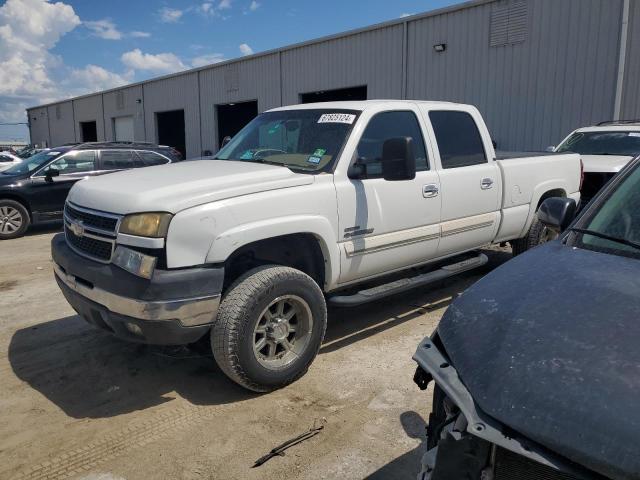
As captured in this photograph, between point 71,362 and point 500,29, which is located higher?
point 500,29

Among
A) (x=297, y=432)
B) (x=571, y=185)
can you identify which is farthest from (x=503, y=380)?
(x=571, y=185)

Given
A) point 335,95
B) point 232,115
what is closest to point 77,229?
point 335,95

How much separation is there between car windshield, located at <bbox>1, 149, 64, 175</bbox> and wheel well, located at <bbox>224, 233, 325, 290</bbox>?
27.9 feet

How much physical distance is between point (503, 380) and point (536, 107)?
1259cm

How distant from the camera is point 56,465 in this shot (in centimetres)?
290

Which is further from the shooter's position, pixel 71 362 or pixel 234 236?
pixel 71 362

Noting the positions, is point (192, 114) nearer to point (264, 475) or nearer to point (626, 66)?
point (626, 66)

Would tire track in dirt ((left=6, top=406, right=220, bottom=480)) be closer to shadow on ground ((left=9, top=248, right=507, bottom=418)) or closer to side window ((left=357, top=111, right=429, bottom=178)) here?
shadow on ground ((left=9, top=248, right=507, bottom=418))

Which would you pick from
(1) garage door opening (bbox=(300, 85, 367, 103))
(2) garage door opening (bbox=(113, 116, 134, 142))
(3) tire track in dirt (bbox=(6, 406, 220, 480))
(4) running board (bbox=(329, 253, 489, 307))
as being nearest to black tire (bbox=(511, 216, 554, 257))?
(4) running board (bbox=(329, 253, 489, 307))

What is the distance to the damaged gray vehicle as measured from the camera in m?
1.41

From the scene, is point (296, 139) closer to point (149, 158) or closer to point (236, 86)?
point (149, 158)

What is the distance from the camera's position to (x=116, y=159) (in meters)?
11.2

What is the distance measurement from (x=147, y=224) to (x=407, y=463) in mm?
2101

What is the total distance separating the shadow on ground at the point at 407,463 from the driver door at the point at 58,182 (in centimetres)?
938
